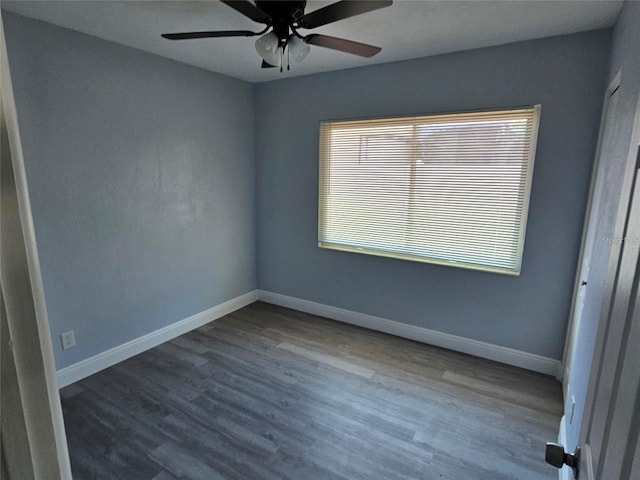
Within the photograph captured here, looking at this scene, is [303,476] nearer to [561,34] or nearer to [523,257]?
[523,257]

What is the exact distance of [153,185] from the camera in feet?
9.57

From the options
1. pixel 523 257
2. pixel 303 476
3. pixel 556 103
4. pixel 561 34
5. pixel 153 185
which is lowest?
pixel 303 476

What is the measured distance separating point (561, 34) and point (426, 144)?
1105 millimetres

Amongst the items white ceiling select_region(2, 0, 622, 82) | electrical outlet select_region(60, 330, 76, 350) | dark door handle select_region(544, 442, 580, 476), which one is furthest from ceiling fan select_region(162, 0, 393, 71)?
electrical outlet select_region(60, 330, 76, 350)

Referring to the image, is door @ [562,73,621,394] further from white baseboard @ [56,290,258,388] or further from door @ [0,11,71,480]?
white baseboard @ [56,290,258,388]

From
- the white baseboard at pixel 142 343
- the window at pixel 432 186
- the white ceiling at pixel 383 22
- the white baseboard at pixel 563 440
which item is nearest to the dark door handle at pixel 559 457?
the white baseboard at pixel 563 440

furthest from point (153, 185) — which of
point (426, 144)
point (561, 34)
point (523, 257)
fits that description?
point (561, 34)

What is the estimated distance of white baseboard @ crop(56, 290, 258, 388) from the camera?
8.27 ft

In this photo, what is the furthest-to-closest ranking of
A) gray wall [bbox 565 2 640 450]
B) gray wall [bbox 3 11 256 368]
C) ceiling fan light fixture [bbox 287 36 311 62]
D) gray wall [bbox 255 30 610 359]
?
gray wall [bbox 255 30 610 359] → gray wall [bbox 3 11 256 368] → ceiling fan light fixture [bbox 287 36 311 62] → gray wall [bbox 565 2 640 450]

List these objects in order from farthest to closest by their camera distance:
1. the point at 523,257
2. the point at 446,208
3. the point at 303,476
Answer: the point at 446,208 → the point at 523,257 → the point at 303,476

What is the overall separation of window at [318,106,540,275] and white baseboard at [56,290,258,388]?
1.36 meters

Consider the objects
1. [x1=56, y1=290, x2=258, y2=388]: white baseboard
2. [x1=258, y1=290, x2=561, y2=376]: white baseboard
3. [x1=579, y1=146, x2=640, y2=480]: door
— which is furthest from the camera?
[x1=258, y1=290, x2=561, y2=376]: white baseboard

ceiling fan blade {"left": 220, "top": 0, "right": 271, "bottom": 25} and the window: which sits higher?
ceiling fan blade {"left": 220, "top": 0, "right": 271, "bottom": 25}

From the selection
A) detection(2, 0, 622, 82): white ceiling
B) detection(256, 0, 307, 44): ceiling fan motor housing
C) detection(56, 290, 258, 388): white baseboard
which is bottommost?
detection(56, 290, 258, 388): white baseboard
